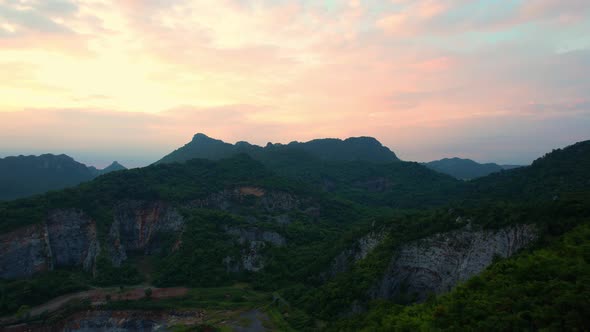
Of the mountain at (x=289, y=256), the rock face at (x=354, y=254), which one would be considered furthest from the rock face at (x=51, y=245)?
the rock face at (x=354, y=254)

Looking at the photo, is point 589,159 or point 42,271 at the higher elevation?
point 589,159

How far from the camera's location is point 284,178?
9262 cm

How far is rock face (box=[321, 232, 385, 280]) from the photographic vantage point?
128ft

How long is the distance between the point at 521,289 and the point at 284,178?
76246 mm

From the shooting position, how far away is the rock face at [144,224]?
196 feet

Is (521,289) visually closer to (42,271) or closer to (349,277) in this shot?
(349,277)

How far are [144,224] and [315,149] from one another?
127 metres

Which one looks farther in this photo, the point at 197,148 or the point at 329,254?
the point at 197,148

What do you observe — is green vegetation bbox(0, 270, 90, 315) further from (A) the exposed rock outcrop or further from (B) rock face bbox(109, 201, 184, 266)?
(A) the exposed rock outcrop

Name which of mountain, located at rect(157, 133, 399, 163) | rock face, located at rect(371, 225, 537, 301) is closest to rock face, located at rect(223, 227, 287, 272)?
rock face, located at rect(371, 225, 537, 301)

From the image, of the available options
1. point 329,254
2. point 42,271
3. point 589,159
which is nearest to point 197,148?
point 42,271

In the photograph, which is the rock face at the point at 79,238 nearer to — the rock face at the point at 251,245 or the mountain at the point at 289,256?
the mountain at the point at 289,256

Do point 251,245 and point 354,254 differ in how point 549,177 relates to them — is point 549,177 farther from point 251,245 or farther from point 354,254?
point 251,245

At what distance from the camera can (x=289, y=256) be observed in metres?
51.2
